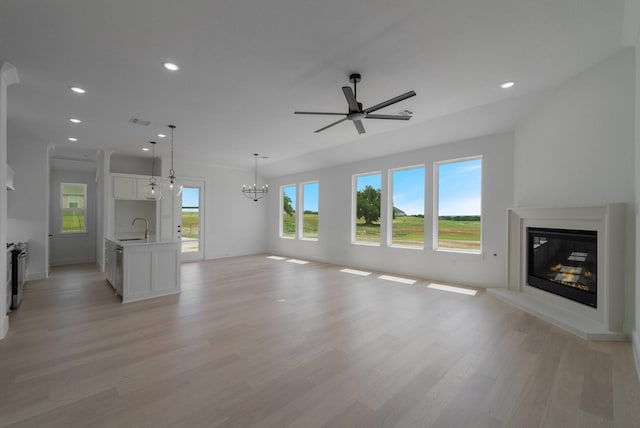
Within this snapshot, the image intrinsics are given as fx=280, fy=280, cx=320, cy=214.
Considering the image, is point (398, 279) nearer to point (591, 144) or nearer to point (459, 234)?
point (459, 234)

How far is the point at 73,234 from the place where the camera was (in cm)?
802

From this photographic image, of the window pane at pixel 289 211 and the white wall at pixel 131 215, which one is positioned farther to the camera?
the window pane at pixel 289 211

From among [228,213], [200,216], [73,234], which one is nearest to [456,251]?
[228,213]

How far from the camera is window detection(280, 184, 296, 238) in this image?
966cm

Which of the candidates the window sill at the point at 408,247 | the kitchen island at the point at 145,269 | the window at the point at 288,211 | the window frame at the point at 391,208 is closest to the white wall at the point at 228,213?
the window at the point at 288,211

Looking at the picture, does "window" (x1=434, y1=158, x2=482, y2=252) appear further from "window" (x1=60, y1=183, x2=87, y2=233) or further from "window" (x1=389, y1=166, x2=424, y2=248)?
"window" (x1=60, y1=183, x2=87, y2=233)

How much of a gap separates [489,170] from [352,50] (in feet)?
12.5

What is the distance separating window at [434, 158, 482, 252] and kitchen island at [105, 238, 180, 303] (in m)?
5.22

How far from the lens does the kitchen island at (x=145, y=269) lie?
14.5 ft

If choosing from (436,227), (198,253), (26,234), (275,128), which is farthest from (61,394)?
(198,253)

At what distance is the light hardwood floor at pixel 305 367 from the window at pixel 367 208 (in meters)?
3.05

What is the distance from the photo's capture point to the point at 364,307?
4129 millimetres

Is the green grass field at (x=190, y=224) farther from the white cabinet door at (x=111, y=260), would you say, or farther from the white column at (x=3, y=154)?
the white column at (x=3, y=154)

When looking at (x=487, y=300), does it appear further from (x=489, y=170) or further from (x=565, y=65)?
(x=565, y=65)
